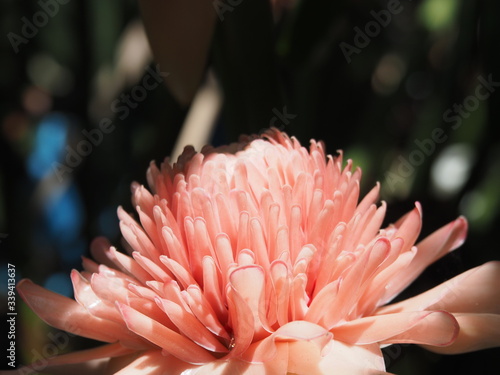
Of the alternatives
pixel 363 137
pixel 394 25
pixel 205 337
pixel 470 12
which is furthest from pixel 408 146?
pixel 205 337

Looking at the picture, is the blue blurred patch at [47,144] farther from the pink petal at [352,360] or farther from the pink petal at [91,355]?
the pink petal at [352,360]

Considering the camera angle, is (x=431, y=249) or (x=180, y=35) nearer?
(x=431, y=249)

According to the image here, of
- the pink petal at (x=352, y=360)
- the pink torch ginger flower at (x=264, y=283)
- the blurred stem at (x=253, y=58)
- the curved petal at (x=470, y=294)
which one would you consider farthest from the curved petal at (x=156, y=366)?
the blurred stem at (x=253, y=58)

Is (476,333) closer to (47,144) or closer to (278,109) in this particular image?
(278,109)

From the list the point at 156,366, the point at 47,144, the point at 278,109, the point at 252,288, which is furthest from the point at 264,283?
the point at 47,144

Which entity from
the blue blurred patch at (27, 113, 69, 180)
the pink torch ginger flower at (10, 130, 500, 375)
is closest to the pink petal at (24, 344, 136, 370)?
the pink torch ginger flower at (10, 130, 500, 375)

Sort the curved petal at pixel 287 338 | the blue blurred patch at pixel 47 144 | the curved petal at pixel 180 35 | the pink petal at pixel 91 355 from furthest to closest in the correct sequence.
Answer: the blue blurred patch at pixel 47 144, the curved petal at pixel 180 35, the pink petal at pixel 91 355, the curved petal at pixel 287 338
